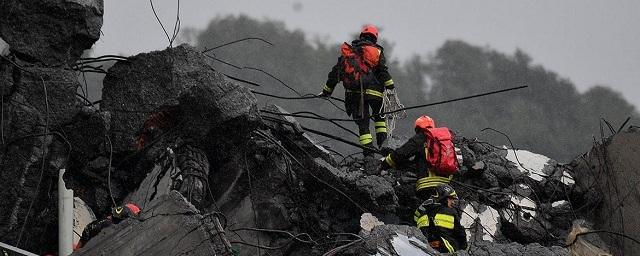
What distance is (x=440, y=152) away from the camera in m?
9.10

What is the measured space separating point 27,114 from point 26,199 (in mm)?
582

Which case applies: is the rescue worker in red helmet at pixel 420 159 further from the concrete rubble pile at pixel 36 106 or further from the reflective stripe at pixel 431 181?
the concrete rubble pile at pixel 36 106

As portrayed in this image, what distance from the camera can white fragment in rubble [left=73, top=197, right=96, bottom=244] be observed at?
770cm

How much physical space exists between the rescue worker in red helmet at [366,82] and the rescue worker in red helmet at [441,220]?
6.83 feet

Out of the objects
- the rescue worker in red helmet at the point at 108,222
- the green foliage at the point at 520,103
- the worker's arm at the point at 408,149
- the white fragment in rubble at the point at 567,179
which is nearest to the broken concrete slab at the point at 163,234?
the rescue worker in red helmet at the point at 108,222

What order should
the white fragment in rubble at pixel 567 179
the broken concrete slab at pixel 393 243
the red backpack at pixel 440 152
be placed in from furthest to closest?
the white fragment in rubble at pixel 567 179, the red backpack at pixel 440 152, the broken concrete slab at pixel 393 243

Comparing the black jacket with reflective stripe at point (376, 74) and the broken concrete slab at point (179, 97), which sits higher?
the black jacket with reflective stripe at point (376, 74)

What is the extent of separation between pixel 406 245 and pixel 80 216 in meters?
2.40

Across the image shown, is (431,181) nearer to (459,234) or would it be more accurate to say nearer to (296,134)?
(459,234)

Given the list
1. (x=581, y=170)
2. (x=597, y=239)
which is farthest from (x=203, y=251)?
(x=581, y=170)

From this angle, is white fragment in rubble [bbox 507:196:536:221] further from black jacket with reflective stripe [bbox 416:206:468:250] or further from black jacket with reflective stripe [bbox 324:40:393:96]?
black jacket with reflective stripe [bbox 324:40:393:96]

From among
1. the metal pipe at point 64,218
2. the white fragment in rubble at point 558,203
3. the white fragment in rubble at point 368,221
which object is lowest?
the metal pipe at point 64,218

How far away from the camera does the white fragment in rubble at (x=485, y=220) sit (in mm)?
9633

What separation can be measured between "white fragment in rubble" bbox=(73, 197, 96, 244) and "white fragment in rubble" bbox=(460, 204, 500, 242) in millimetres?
3498
